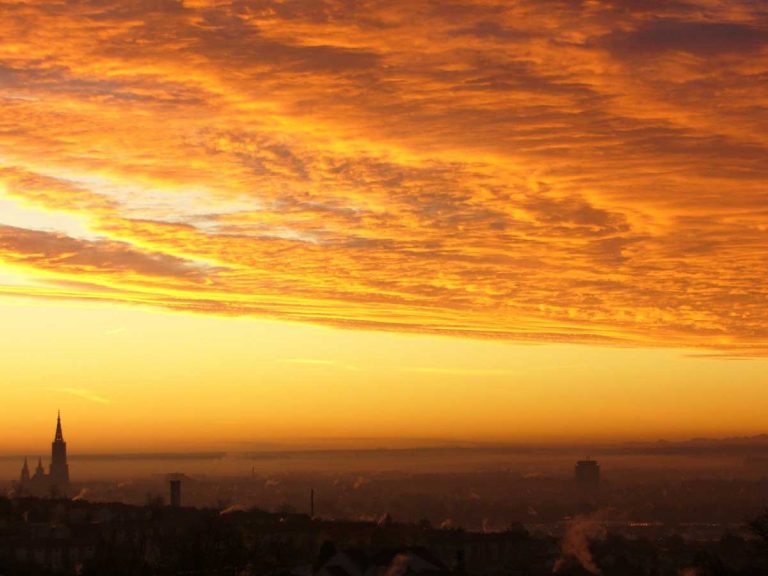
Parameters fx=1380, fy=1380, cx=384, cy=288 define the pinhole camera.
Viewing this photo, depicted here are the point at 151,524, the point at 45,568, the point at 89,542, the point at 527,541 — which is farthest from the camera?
the point at 527,541

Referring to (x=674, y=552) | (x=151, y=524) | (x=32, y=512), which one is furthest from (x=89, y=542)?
(x=674, y=552)

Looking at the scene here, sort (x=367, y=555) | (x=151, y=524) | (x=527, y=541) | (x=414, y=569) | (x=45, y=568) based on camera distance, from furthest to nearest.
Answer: (x=527, y=541), (x=151, y=524), (x=45, y=568), (x=367, y=555), (x=414, y=569)

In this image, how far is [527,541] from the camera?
14988cm

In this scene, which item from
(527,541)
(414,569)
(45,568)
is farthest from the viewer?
(527,541)

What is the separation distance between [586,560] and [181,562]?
49.4 meters

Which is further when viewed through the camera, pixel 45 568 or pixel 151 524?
pixel 151 524

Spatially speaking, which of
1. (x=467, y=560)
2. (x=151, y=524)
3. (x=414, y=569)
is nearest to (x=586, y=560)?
(x=467, y=560)

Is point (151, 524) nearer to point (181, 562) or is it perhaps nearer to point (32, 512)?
point (32, 512)

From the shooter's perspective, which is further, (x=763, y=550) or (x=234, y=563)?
(x=234, y=563)

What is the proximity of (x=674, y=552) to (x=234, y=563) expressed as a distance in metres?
81.4

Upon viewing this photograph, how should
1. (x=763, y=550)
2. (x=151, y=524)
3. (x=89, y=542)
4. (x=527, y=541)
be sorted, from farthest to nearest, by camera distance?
(x=527, y=541) → (x=151, y=524) → (x=89, y=542) → (x=763, y=550)

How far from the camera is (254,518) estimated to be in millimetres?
146250

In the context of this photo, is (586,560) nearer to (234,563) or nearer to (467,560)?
(467,560)

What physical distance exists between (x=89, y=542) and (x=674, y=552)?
70.6 meters
